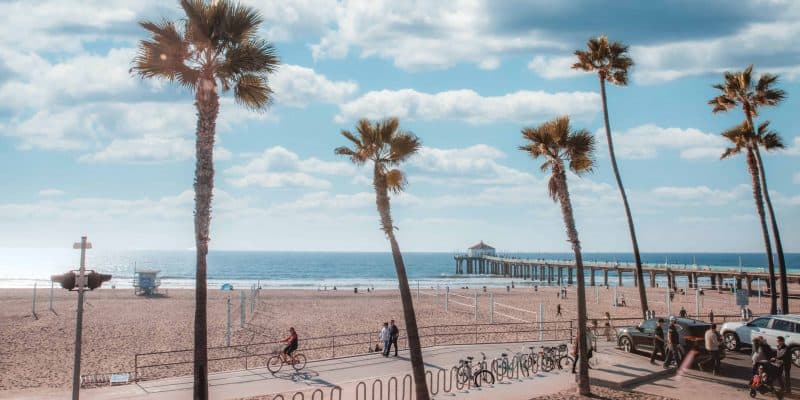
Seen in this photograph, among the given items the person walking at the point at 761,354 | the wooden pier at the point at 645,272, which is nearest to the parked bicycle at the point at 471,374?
the person walking at the point at 761,354

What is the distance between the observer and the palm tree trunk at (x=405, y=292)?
1280 centimetres

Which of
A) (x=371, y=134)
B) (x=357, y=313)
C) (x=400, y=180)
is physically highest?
(x=371, y=134)

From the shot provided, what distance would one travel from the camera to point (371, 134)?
46.5 feet

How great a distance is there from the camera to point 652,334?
2108 cm

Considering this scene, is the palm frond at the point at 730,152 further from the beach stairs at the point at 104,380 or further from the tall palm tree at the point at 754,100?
the beach stairs at the point at 104,380

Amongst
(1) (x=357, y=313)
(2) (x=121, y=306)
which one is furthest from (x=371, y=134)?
(2) (x=121, y=306)

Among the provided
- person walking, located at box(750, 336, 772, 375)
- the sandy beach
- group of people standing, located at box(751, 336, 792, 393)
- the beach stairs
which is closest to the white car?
group of people standing, located at box(751, 336, 792, 393)

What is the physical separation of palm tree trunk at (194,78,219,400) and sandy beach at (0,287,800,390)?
10.6m

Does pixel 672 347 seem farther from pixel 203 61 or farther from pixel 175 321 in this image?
pixel 175 321

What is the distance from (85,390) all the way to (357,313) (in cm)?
Result: 2885

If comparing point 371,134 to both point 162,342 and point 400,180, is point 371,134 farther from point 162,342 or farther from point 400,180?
point 162,342

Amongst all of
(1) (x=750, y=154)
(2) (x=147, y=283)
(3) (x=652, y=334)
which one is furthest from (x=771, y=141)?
(2) (x=147, y=283)

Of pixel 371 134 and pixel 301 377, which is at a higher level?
pixel 371 134

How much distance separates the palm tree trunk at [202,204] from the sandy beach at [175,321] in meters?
10.6
